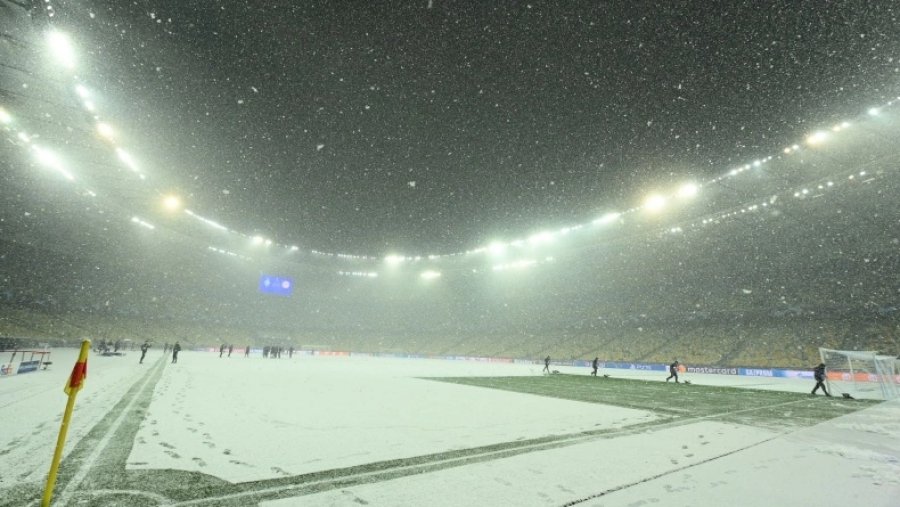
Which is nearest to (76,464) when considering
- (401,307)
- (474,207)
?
(474,207)

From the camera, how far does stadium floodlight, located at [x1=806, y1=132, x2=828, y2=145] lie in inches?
884

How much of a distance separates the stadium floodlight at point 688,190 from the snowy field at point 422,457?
26.8 m

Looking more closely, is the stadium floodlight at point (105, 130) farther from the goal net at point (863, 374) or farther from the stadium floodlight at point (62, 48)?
the goal net at point (863, 374)

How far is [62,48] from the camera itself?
52.7ft

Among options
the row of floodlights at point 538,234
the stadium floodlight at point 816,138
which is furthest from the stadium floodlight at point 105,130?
the stadium floodlight at point 816,138

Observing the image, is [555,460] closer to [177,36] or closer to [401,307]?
[177,36]

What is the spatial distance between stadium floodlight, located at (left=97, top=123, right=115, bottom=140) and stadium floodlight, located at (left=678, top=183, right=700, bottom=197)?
138ft

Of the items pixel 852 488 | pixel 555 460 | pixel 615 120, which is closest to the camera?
pixel 852 488

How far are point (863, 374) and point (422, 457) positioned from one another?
28989 millimetres

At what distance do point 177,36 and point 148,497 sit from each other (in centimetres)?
1968

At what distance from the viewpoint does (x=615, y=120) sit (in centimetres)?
2020

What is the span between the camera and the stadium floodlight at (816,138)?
22.5 meters

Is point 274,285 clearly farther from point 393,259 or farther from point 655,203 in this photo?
point 655,203

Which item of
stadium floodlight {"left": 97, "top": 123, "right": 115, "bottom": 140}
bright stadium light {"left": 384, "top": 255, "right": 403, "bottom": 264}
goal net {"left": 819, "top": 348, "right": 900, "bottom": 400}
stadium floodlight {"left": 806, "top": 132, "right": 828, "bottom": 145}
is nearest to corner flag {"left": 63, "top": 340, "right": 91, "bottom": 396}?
goal net {"left": 819, "top": 348, "right": 900, "bottom": 400}
